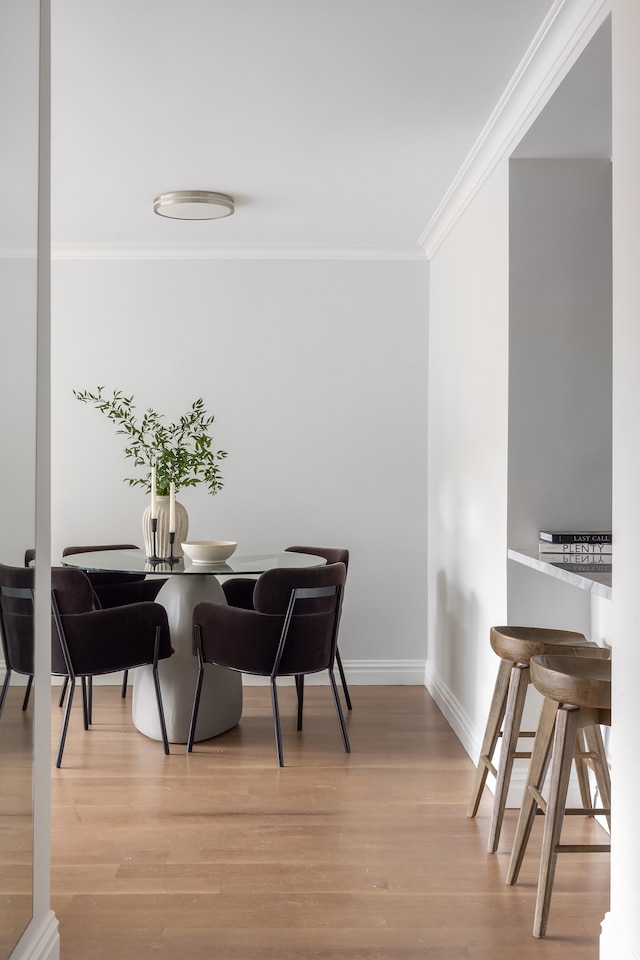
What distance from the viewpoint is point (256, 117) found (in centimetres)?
327

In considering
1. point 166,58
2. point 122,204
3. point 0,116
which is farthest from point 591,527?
point 122,204

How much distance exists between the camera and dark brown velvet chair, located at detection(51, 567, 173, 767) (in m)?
3.75

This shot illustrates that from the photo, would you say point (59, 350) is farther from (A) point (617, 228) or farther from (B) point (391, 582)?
(A) point (617, 228)

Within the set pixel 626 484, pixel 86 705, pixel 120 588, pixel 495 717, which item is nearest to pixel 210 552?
pixel 120 588

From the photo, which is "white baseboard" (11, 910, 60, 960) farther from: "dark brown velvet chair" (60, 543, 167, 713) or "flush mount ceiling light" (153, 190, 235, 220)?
"flush mount ceiling light" (153, 190, 235, 220)

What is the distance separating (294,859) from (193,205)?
3091mm

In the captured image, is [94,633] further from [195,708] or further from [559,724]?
[559,724]

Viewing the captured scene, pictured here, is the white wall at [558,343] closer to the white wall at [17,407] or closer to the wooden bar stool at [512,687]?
the wooden bar stool at [512,687]

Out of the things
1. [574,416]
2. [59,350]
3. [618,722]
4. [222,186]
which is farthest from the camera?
[59,350]

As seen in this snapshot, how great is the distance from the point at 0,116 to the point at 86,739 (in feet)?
10.4

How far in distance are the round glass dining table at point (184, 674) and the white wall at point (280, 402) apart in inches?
40.3

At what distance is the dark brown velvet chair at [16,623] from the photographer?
5.93 feet

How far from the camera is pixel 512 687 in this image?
2.88 meters

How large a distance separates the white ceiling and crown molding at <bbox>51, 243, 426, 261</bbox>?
1.50 ft
